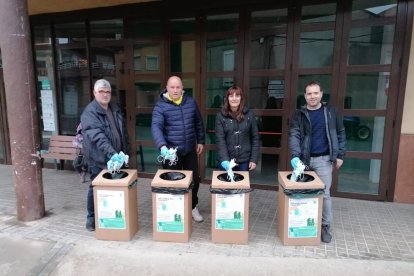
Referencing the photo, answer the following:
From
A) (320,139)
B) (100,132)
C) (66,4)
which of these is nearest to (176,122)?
(100,132)

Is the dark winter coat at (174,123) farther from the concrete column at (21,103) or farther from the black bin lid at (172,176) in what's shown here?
the concrete column at (21,103)

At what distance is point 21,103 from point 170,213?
78.8 inches

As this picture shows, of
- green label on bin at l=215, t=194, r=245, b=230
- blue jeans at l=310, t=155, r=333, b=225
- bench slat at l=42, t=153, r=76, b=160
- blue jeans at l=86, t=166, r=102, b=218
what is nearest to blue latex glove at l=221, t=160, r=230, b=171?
green label on bin at l=215, t=194, r=245, b=230

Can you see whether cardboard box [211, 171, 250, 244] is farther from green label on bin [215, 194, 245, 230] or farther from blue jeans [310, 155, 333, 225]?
blue jeans [310, 155, 333, 225]

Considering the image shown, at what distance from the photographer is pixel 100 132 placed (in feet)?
9.74

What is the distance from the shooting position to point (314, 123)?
115 inches

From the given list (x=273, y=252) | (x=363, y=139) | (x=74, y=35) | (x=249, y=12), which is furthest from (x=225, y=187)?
(x=74, y=35)

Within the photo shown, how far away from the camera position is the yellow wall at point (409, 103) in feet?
12.1

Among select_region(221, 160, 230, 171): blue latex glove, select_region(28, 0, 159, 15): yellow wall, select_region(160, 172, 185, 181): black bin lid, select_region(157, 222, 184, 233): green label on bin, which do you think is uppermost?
select_region(28, 0, 159, 15): yellow wall

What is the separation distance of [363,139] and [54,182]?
4.78 metres

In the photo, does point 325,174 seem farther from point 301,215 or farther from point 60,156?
point 60,156

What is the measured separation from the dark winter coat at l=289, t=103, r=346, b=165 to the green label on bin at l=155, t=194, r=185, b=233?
1.22 metres

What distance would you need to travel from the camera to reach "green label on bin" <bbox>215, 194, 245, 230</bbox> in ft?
9.19

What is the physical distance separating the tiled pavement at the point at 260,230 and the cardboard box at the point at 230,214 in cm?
9
